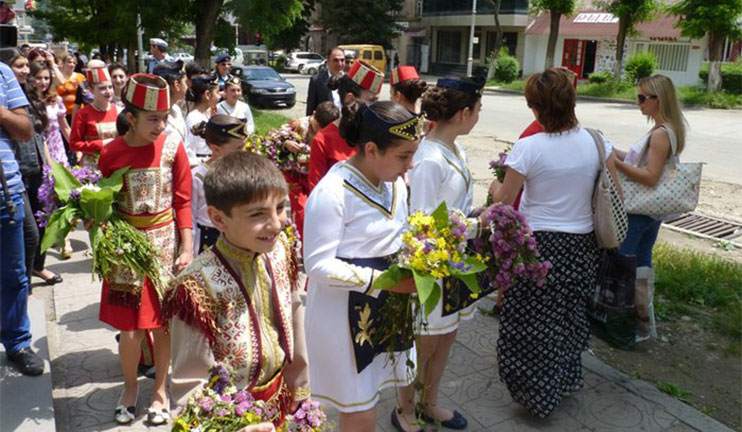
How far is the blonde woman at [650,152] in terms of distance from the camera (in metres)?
4.68

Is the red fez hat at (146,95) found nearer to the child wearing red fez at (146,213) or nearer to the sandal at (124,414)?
the child wearing red fez at (146,213)

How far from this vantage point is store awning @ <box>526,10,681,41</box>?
3406 centimetres

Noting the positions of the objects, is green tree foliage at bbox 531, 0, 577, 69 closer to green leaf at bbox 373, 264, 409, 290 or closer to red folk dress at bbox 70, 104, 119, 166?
red folk dress at bbox 70, 104, 119, 166

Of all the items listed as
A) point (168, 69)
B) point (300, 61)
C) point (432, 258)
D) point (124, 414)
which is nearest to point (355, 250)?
point (432, 258)

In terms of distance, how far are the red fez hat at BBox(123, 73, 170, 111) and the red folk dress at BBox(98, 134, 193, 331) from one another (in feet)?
0.88

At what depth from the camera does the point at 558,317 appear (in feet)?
12.4

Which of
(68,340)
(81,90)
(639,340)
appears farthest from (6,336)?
(81,90)

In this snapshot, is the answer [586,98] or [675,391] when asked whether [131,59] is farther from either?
[675,391]

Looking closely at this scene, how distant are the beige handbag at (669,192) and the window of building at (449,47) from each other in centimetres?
4592

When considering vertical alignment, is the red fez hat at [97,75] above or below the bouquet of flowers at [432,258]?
above

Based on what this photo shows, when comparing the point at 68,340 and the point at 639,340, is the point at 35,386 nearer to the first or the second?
the point at 68,340

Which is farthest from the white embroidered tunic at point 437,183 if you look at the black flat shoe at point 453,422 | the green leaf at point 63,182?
the green leaf at point 63,182

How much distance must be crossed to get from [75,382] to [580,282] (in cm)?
337

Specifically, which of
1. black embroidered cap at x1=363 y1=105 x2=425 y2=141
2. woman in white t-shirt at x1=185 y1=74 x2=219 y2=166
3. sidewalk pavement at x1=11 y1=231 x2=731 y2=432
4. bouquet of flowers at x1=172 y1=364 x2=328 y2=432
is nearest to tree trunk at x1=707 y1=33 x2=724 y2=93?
woman in white t-shirt at x1=185 y1=74 x2=219 y2=166
